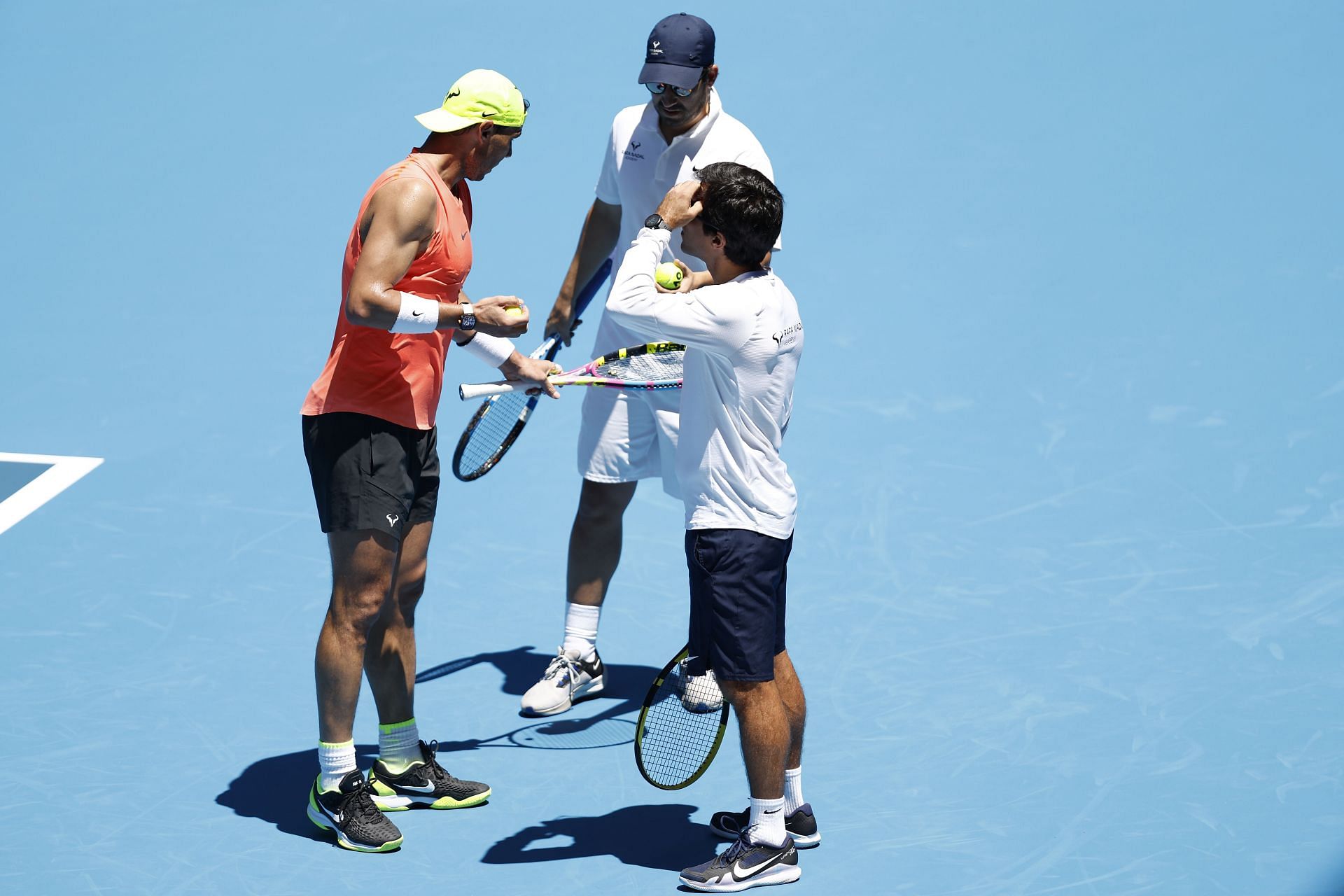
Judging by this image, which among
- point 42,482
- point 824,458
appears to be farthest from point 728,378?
point 42,482

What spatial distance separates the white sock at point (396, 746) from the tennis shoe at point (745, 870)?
1.01m

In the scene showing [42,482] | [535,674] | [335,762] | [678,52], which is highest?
[678,52]

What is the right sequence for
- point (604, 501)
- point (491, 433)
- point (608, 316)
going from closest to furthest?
point (608, 316) → point (491, 433) → point (604, 501)

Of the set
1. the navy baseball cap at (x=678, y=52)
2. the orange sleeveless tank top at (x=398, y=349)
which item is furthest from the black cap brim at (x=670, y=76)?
the orange sleeveless tank top at (x=398, y=349)

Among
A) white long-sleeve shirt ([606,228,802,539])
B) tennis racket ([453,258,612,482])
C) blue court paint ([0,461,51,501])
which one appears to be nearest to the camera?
white long-sleeve shirt ([606,228,802,539])

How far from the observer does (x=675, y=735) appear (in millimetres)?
4578

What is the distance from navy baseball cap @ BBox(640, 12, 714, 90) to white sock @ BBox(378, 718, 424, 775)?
7.21 feet

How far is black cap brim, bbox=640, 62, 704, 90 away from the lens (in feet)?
16.9

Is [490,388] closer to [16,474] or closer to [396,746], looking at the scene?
[396,746]

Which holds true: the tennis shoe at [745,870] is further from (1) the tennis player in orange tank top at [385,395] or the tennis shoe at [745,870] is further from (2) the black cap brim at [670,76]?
(2) the black cap brim at [670,76]

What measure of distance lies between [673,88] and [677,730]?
2105mm

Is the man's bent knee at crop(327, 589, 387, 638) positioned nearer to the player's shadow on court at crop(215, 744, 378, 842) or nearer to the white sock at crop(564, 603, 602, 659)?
the player's shadow on court at crop(215, 744, 378, 842)

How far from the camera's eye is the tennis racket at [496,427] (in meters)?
5.34

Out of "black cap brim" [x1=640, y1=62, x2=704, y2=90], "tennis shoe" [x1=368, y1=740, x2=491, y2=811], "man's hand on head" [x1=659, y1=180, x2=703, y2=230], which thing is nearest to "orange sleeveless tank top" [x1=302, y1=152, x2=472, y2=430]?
"man's hand on head" [x1=659, y1=180, x2=703, y2=230]
